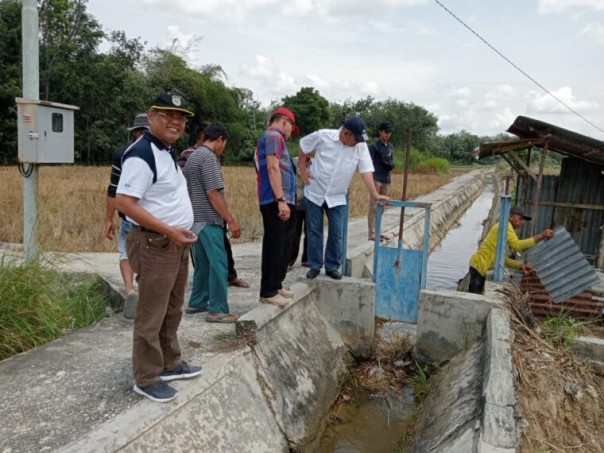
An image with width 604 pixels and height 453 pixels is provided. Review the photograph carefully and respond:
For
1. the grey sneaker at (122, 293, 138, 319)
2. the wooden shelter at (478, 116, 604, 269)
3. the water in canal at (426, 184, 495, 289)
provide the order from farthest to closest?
1. the water in canal at (426, 184, 495, 289)
2. the wooden shelter at (478, 116, 604, 269)
3. the grey sneaker at (122, 293, 138, 319)

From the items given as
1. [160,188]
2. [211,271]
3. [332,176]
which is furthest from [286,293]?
[160,188]

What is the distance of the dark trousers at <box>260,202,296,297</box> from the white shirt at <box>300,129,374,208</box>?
805 mm

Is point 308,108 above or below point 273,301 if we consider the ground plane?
above

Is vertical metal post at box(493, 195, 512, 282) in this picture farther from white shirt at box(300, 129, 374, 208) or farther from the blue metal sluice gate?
white shirt at box(300, 129, 374, 208)

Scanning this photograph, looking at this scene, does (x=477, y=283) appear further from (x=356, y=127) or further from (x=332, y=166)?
(x=356, y=127)

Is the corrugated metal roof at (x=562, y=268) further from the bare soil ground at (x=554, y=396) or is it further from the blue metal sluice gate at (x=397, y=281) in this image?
the blue metal sluice gate at (x=397, y=281)

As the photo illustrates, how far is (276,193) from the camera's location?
12.6 ft

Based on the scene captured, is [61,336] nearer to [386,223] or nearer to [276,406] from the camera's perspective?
[276,406]

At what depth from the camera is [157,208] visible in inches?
102

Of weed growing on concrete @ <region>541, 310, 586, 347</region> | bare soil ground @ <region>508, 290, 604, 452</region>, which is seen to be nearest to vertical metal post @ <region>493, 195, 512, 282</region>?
weed growing on concrete @ <region>541, 310, 586, 347</region>

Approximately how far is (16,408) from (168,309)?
0.97 metres

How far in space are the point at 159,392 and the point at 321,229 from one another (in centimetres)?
265

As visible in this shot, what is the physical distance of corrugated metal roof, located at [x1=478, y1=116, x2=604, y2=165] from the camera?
6.46 m

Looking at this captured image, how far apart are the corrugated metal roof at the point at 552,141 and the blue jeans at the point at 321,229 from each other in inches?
128
